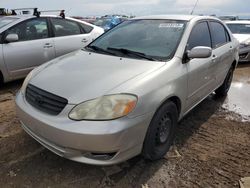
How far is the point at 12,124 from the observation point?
388cm

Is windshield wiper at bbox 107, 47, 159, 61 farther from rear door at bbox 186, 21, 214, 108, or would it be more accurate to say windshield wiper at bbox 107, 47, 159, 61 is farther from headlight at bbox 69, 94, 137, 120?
headlight at bbox 69, 94, 137, 120

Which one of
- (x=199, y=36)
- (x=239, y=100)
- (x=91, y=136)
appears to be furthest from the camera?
(x=239, y=100)

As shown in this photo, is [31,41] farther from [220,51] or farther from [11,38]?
[220,51]

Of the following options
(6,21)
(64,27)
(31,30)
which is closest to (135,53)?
(31,30)

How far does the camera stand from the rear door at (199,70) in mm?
3465

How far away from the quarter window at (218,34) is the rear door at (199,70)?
0.20 metres

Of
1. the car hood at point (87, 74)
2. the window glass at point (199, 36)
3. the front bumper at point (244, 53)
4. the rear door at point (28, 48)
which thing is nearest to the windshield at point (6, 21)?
the rear door at point (28, 48)

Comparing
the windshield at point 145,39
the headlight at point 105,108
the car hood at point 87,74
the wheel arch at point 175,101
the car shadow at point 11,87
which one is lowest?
the car shadow at point 11,87

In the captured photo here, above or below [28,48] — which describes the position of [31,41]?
above

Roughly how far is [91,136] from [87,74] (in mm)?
784

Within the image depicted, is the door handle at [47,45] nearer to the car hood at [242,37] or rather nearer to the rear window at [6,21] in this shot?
the rear window at [6,21]

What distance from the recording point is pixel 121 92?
8.34ft

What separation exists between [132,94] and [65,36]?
4.08 metres

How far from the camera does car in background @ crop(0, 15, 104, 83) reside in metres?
5.18
